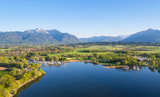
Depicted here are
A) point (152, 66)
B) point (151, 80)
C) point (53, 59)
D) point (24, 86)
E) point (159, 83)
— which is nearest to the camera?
point (24, 86)

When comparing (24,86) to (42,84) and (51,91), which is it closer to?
(42,84)

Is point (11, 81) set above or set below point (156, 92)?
above

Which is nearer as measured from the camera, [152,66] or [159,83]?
[159,83]

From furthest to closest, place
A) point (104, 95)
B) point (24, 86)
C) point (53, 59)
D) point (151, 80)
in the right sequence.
Result: point (53, 59), point (151, 80), point (24, 86), point (104, 95)

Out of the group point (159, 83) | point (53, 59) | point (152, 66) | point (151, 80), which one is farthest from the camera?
point (53, 59)

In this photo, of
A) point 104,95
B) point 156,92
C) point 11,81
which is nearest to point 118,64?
point 156,92

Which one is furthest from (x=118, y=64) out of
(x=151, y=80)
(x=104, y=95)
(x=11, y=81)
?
(x=11, y=81)

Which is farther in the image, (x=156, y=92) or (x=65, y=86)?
(x=65, y=86)

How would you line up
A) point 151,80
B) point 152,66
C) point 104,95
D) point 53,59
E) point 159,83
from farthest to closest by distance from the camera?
point 53,59
point 152,66
point 151,80
point 159,83
point 104,95

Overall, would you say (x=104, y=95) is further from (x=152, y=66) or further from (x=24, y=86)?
(x=152, y=66)
